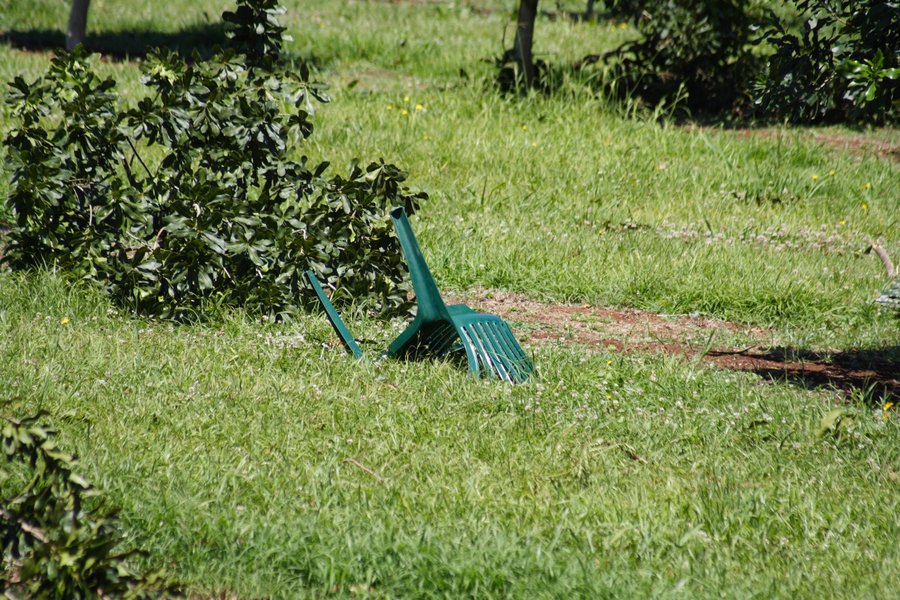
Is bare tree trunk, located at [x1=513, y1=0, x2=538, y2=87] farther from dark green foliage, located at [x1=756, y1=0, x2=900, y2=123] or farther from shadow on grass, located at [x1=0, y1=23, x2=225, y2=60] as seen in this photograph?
dark green foliage, located at [x1=756, y1=0, x2=900, y2=123]

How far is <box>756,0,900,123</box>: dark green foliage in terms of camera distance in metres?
4.68

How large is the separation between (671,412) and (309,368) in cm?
160

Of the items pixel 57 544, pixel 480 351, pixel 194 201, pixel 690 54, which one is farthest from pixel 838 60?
pixel 690 54

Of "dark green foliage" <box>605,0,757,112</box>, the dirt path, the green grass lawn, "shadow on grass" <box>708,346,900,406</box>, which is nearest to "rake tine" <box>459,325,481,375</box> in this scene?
the green grass lawn

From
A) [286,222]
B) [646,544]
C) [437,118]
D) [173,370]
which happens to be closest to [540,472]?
[646,544]

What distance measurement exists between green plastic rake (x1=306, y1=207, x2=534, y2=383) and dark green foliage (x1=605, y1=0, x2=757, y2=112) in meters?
6.36

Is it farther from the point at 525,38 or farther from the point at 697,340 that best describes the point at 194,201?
the point at 525,38

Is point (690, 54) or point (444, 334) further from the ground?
point (690, 54)

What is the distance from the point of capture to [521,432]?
398 centimetres

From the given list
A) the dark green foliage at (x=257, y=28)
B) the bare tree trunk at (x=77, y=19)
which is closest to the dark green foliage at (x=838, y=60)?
the dark green foliage at (x=257, y=28)

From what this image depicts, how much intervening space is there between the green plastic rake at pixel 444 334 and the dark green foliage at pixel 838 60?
1.89m

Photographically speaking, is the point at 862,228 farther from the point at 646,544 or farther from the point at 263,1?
the point at 646,544

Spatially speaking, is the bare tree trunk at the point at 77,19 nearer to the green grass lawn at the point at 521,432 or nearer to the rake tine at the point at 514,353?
the green grass lawn at the point at 521,432

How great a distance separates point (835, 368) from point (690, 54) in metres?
6.67
